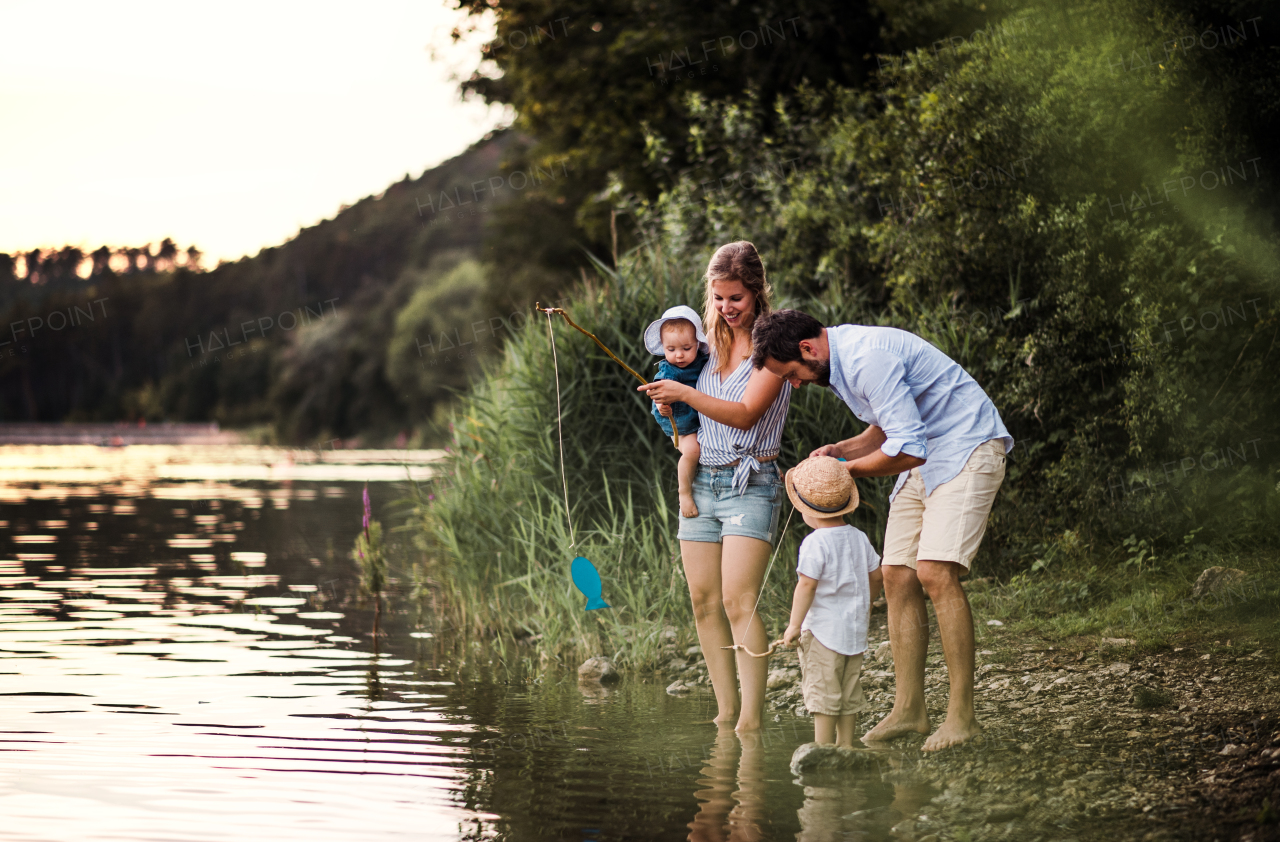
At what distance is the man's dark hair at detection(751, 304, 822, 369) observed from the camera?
495 centimetres

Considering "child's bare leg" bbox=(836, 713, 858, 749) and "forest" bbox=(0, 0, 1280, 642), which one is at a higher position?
"forest" bbox=(0, 0, 1280, 642)

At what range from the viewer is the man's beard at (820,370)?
498 centimetres

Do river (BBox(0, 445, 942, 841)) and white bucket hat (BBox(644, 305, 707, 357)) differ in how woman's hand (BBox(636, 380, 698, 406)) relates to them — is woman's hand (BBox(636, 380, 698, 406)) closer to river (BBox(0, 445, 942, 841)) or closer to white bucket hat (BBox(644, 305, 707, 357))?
white bucket hat (BBox(644, 305, 707, 357))

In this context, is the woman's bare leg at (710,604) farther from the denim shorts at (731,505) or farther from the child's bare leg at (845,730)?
the child's bare leg at (845,730)

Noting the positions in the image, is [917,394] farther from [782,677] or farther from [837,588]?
[782,677]

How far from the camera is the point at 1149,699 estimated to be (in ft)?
18.8

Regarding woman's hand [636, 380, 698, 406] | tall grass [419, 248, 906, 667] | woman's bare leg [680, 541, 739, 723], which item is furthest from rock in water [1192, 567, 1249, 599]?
woman's hand [636, 380, 698, 406]

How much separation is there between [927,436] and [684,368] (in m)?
1.05

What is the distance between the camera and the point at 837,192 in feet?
42.2

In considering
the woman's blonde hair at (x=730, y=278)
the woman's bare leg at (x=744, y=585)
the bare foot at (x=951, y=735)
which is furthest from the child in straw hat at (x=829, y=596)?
the woman's blonde hair at (x=730, y=278)

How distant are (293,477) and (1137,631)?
102 ft

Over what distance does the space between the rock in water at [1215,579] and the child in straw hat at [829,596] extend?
10.3 feet

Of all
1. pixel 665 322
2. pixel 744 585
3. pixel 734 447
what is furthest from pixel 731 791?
pixel 665 322

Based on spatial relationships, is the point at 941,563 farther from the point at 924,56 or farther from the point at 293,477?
the point at 293,477
